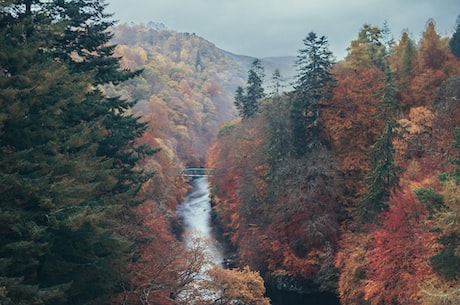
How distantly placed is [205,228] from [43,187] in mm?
37657

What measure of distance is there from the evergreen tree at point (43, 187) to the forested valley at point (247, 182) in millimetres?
45

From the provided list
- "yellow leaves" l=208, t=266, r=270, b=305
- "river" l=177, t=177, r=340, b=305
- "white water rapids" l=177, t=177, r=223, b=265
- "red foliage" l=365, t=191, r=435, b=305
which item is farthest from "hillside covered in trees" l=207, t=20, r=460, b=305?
"white water rapids" l=177, t=177, r=223, b=265

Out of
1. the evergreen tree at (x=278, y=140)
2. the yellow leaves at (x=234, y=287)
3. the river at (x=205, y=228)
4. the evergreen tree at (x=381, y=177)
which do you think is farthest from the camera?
the evergreen tree at (x=278, y=140)

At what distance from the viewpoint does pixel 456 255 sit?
15.2 meters

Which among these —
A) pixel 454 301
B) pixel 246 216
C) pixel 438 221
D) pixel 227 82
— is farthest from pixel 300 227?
pixel 227 82

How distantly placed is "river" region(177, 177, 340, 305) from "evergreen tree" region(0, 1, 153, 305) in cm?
813

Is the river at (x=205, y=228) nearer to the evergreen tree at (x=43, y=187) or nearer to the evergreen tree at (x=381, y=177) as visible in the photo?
the evergreen tree at (x=381, y=177)

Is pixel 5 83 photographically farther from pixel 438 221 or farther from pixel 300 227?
pixel 300 227

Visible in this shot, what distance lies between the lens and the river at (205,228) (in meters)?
27.6

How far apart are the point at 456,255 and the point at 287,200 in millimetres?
15789

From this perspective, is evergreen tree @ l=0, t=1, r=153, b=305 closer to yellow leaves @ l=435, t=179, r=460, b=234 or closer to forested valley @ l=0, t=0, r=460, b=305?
forested valley @ l=0, t=0, r=460, b=305

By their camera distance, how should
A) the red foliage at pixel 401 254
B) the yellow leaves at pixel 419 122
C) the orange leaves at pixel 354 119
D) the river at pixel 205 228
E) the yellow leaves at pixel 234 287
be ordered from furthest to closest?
the orange leaves at pixel 354 119 → the river at pixel 205 228 → the yellow leaves at pixel 419 122 → the red foliage at pixel 401 254 → the yellow leaves at pixel 234 287

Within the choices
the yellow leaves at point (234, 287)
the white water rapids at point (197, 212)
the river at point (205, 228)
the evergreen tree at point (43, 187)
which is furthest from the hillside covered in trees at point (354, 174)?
the evergreen tree at point (43, 187)

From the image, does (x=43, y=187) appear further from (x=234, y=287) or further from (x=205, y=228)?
(x=205, y=228)
